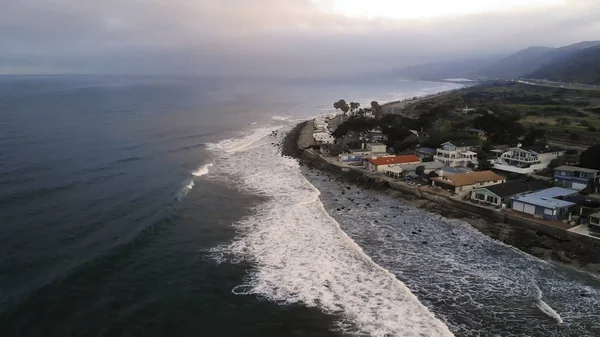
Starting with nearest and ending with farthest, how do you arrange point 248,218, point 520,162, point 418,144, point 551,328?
point 551,328 → point 248,218 → point 520,162 → point 418,144

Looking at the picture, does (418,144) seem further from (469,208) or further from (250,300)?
(250,300)

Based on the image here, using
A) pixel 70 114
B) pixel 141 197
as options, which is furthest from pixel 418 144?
pixel 70 114

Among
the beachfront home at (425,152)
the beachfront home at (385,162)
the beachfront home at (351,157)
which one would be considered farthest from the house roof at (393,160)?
the beachfront home at (351,157)

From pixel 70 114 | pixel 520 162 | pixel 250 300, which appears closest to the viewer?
pixel 250 300

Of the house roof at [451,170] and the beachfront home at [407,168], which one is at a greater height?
the house roof at [451,170]

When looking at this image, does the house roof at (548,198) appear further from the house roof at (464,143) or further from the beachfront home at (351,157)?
the beachfront home at (351,157)

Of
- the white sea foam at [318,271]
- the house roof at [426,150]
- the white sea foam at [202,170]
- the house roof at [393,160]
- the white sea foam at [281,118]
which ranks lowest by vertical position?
the white sea foam at [318,271]

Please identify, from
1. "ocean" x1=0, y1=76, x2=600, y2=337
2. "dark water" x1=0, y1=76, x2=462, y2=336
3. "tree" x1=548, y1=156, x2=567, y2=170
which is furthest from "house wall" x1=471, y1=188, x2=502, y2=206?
"dark water" x1=0, y1=76, x2=462, y2=336
